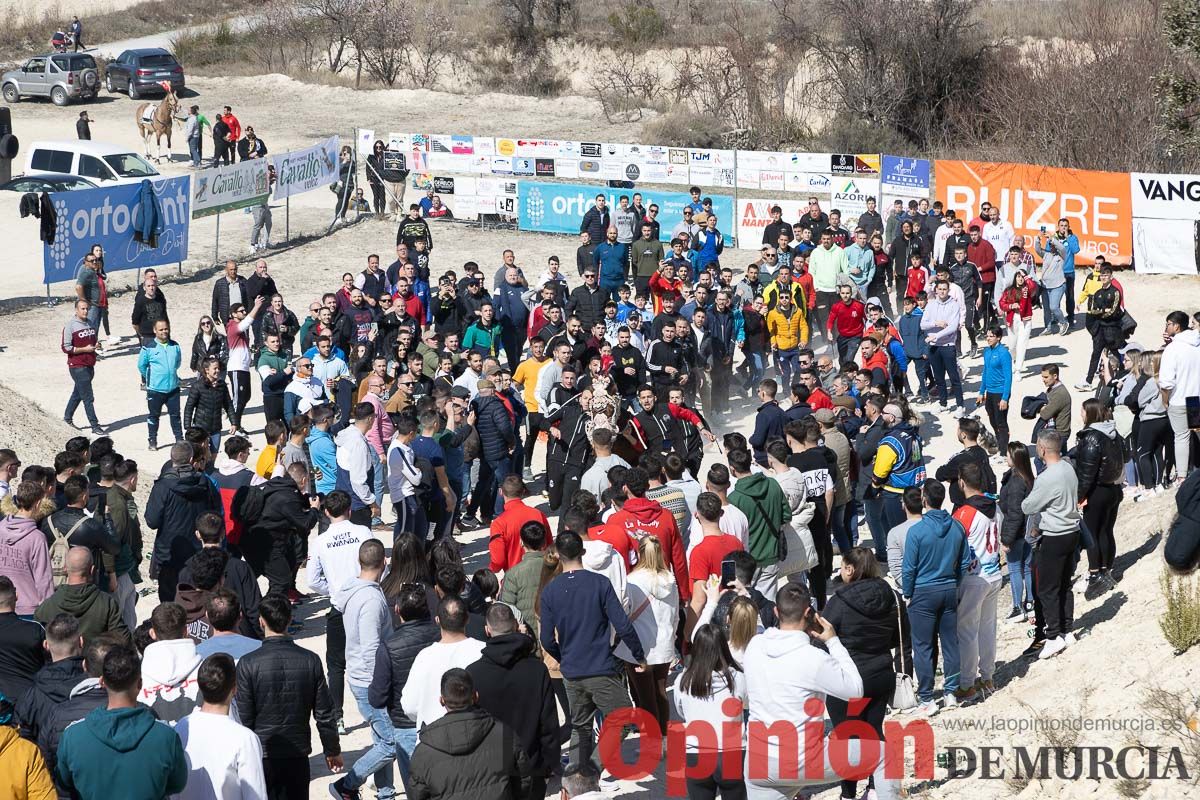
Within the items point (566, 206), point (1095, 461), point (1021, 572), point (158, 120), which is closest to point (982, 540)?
point (1095, 461)

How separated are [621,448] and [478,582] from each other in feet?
15.1

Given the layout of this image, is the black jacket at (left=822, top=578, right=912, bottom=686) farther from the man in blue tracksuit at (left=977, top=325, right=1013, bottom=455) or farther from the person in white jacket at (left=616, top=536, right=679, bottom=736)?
the man in blue tracksuit at (left=977, top=325, right=1013, bottom=455)

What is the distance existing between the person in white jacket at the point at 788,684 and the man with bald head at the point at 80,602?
12.6ft

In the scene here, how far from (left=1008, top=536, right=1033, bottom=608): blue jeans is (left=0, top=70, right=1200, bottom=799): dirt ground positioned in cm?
32

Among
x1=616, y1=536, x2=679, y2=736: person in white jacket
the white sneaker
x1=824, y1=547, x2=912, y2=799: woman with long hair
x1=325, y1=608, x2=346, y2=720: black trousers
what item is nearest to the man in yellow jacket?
the white sneaker

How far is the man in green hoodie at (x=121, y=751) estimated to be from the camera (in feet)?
20.1

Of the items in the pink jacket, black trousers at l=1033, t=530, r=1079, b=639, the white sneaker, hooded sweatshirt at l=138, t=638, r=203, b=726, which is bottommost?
the white sneaker

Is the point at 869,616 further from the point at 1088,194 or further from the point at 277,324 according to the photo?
the point at 1088,194

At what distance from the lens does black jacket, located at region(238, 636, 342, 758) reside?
716 cm

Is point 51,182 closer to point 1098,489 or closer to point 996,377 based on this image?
point 996,377

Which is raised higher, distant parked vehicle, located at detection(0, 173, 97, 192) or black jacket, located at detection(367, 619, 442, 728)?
black jacket, located at detection(367, 619, 442, 728)

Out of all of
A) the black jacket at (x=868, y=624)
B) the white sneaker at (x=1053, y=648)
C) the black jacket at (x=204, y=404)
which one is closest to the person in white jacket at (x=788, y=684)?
the black jacket at (x=868, y=624)

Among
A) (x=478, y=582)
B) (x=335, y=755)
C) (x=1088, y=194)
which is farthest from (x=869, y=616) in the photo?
(x=1088, y=194)

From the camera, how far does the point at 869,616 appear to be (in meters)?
7.87
